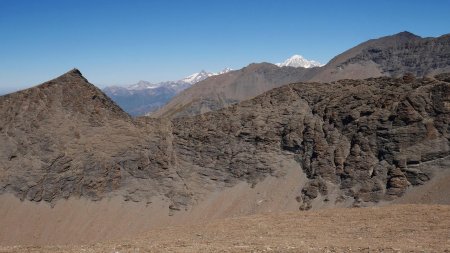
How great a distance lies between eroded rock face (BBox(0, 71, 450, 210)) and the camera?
203ft

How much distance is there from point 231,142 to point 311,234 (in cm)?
3770

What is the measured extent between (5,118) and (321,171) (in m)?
48.4

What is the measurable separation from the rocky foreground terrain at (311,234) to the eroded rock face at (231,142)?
16.0 meters

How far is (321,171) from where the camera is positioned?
65.5 metres

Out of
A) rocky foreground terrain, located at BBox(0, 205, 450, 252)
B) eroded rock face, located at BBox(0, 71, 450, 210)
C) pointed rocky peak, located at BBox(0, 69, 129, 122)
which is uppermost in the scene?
pointed rocky peak, located at BBox(0, 69, 129, 122)

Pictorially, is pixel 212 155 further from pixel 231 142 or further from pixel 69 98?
pixel 69 98

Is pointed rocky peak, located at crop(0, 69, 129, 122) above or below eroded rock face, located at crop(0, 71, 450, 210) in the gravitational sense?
above

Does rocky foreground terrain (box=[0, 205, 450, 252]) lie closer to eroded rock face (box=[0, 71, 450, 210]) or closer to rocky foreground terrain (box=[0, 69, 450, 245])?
rocky foreground terrain (box=[0, 69, 450, 245])

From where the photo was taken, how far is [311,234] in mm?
37344

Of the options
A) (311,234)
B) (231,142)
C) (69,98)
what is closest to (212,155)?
(231,142)

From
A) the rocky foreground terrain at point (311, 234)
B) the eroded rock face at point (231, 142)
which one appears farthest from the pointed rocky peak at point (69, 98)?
the rocky foreground terrain at point (311, 234)

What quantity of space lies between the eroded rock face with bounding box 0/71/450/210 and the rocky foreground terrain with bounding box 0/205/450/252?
16.0m

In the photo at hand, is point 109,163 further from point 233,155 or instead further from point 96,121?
point 233,155

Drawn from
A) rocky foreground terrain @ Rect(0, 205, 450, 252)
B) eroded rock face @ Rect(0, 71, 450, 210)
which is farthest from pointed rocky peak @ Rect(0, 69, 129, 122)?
rocky foreground terrain @ Rect(0, 205, 450, 252)
